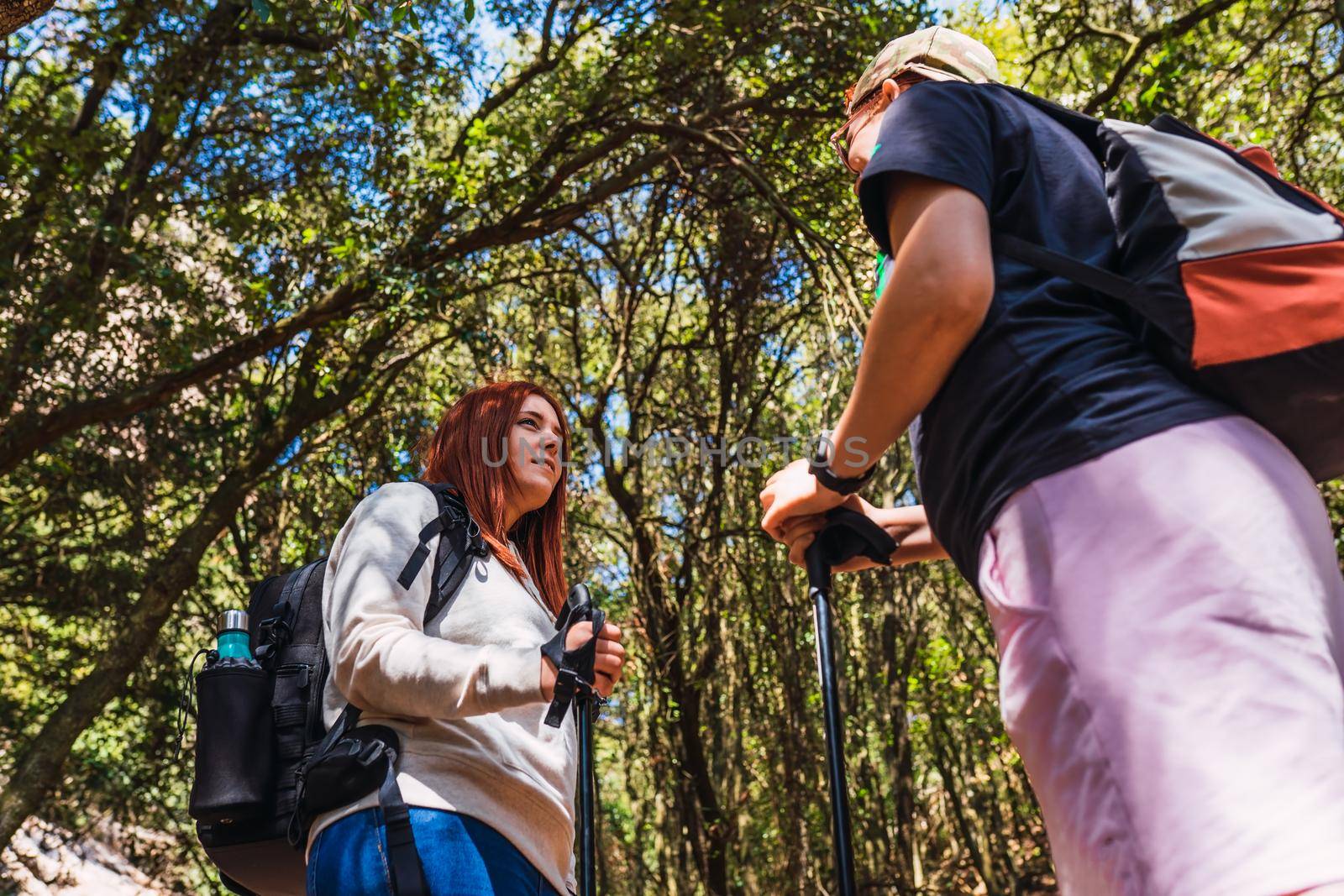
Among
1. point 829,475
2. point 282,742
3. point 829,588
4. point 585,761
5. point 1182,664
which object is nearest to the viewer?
point 1182,664

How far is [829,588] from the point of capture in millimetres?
1596

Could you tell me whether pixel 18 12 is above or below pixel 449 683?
above

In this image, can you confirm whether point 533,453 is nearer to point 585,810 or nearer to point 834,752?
point 585,810

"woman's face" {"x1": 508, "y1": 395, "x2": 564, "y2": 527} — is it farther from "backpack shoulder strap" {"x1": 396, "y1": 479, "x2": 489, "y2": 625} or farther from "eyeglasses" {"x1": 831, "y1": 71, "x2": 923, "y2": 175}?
"eyeglasses" {"x1": 831, "y1": 71, "x2": 923, "y2": 175}

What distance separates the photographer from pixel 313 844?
67.3 inches

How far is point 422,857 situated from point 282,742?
359 millimetres

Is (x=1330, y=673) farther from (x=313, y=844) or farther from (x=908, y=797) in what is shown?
(x=908, y=797)

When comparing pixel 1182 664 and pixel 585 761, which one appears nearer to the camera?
pixel 1182 664

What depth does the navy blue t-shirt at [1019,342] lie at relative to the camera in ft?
3.75

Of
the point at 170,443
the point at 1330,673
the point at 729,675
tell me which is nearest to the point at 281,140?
the point at 170,443

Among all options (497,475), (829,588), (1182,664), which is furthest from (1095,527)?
(497,475)

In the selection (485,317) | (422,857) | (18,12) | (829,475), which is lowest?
(422,857)

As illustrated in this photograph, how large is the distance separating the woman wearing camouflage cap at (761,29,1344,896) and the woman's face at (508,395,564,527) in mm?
957

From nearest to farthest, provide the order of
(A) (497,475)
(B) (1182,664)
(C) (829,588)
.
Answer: (B) (1182,664) → (C) (829,588) → (A) (497,475)
